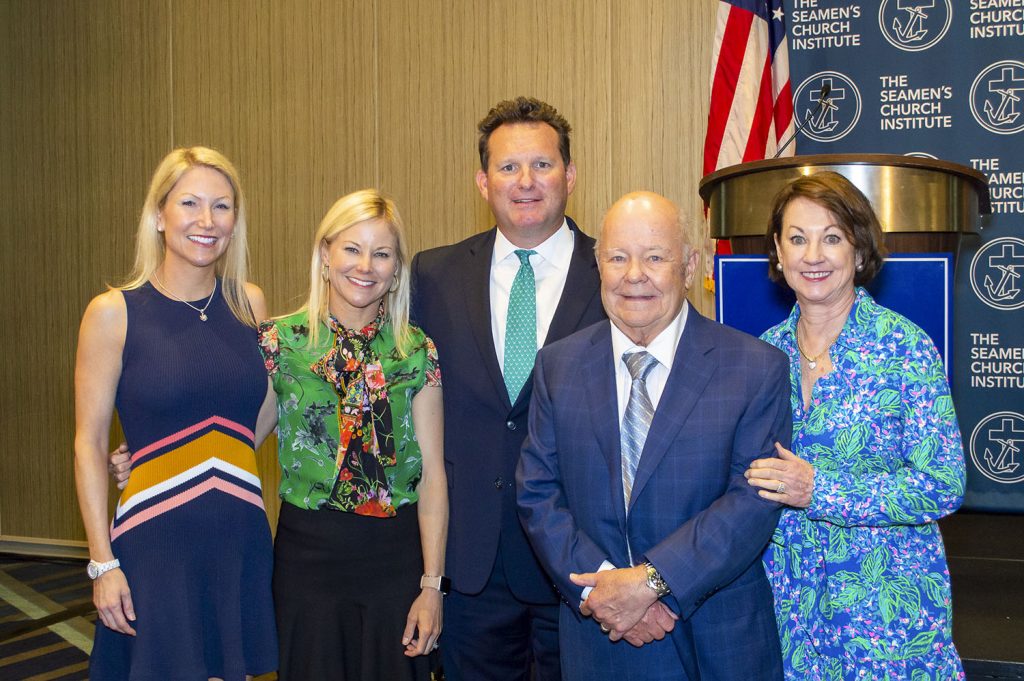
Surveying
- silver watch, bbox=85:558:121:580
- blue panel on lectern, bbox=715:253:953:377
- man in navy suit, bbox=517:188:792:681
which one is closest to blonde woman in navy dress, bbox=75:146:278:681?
silver watch, bbox=85:558:121:580

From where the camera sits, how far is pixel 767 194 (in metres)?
2.19

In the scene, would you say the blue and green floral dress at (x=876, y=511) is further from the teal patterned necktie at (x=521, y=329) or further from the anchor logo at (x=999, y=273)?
the anchor logo at (x=999, y=273)

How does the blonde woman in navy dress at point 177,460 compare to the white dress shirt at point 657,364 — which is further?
the blonde woman in navy dress at point 177,460

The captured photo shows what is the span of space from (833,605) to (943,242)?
870mm

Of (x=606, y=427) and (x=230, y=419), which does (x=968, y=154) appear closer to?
(x=606, y=427)

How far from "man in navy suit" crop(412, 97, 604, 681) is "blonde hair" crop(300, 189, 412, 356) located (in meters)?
0.18

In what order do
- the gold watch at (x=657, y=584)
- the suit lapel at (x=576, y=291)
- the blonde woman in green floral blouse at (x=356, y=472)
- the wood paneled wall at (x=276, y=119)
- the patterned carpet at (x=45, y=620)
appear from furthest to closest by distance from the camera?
the wood paneled wall at (x=276, y=119)
the patterned carpet at (x=45, y=620)
the suit lapel at (x=576, y=291)
the blonde woman in green floral blouse at (x=356, y=472)
the gold watch at (x=657, y=584)

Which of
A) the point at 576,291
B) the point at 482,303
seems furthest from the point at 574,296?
the point at 482,303

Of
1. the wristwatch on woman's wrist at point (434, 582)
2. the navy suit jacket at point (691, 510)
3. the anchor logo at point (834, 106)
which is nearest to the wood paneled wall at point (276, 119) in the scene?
the anchor logo at point (834, 106)

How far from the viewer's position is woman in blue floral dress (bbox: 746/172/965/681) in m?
1.86

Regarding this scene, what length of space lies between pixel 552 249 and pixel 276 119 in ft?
11.1

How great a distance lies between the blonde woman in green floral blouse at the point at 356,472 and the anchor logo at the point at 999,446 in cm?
280

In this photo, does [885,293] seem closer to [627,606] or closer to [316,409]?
[627,606]

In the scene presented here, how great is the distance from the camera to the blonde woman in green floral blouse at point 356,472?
7.23 ft
